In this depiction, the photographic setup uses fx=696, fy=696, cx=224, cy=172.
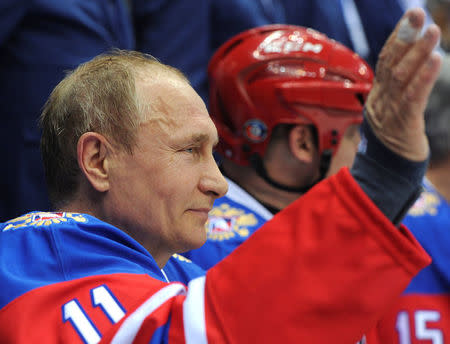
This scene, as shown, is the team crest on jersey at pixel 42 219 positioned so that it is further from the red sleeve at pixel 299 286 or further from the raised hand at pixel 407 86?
the raised hand at pixel 407 86

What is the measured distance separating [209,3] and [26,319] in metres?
2.92

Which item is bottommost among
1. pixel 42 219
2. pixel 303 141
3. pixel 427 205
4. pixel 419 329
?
pixel 419 329

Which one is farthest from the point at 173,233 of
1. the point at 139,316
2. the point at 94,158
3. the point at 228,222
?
the point at 228,222

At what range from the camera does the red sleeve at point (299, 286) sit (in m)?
1.13

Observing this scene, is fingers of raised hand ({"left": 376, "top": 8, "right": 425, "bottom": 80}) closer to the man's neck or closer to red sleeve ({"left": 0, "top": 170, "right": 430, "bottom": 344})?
red sleeve ({"left": 0, "top": 170, "right": 430, "bottom": 344})

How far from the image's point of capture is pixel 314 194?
121 cm

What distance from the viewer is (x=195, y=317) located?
3.83 ft

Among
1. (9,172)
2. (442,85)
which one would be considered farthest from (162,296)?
(9,172)

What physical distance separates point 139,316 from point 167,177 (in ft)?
1.42

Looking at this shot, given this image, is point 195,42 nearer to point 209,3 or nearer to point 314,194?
point 209,3

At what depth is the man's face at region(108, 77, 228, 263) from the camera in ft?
5.06

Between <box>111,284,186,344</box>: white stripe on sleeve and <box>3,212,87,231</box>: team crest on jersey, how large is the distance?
1.07ft

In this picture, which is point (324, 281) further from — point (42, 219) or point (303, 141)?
point (303, 141)

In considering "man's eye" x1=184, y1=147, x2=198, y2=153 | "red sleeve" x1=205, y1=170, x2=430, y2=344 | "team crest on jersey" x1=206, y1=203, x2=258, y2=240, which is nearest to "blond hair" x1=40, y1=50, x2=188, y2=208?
"man's eye" x1=184, y1=147, x2=198, y2=153
